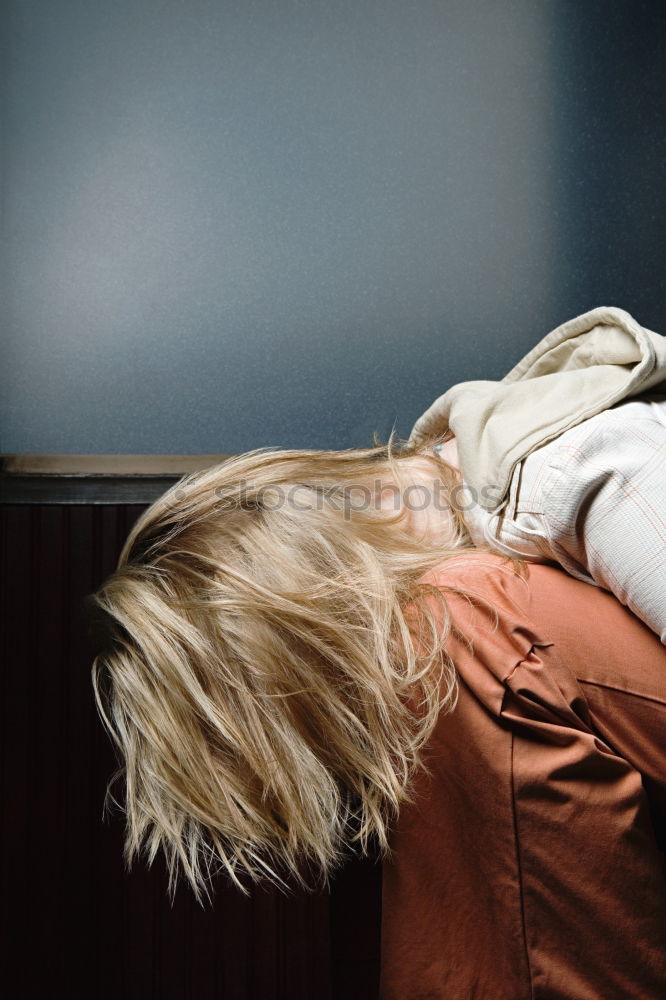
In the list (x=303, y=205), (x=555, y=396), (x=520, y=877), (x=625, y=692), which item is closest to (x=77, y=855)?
(x=520, y=877)

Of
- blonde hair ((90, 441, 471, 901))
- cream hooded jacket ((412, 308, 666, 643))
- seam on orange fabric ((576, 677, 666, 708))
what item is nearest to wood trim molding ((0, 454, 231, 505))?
blonde hair ((90, 441, 471, 901))

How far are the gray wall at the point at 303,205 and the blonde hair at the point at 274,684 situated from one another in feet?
1.63

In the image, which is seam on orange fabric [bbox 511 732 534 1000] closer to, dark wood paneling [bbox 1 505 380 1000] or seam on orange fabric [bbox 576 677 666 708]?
seam on orange fabric [bbox 576 677 666 708]

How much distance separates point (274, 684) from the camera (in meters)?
0.79

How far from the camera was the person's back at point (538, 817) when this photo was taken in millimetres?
676

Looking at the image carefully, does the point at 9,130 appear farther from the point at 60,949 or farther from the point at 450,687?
the point at 60,949

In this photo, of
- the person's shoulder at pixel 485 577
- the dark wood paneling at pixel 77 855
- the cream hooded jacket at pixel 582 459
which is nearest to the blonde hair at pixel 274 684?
the person's shoulder at pixel 485 577

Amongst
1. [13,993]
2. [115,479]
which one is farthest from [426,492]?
[13,993]

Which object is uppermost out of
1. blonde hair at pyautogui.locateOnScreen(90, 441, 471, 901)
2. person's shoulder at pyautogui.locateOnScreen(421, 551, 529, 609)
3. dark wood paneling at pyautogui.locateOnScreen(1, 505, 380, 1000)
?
person's shoulder at pyautogui.locateOnScreen(421, 551, 529, 609)

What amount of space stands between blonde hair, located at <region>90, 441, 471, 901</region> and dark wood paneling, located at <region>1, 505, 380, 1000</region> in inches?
16.4

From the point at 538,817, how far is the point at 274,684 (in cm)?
30

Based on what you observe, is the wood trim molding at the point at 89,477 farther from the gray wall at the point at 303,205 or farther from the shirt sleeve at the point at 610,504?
the shirt sleeve at the point at 610,504

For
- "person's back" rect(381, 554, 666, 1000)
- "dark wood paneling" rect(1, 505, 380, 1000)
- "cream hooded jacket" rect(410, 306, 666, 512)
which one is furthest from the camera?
"dark wood paneling" rect(1, 505, 380, 1000)

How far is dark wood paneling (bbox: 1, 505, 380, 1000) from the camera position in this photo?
47.4 inches
